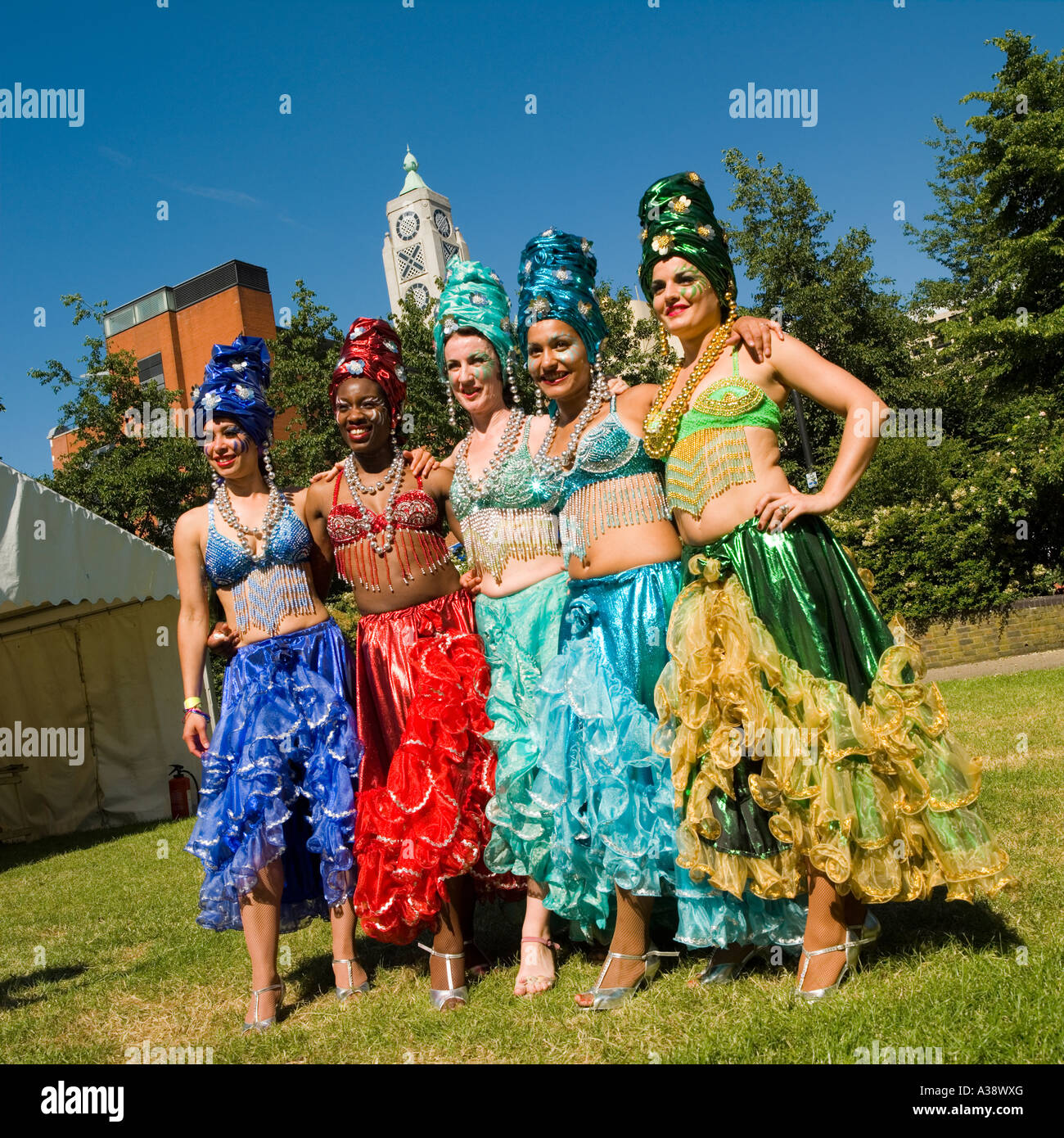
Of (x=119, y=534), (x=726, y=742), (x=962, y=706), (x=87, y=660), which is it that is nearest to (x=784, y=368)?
(x=726, y=742)

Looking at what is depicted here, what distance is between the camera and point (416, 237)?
182 ft

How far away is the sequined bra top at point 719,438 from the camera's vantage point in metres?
3.04

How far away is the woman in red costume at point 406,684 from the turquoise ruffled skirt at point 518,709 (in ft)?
0.32

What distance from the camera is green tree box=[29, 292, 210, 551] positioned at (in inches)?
775

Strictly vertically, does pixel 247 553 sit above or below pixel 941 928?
above

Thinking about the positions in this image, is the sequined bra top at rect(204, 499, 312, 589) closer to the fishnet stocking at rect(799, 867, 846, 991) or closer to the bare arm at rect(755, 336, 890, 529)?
the bare arm at rect(755, 336, 890, 529)

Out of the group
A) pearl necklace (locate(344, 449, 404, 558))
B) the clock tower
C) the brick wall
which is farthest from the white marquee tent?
the clock tower

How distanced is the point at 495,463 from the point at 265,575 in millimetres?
1048

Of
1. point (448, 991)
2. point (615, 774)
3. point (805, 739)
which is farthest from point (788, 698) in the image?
point (448, 991)

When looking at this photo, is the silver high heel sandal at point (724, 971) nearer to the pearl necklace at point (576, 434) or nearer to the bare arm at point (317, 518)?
the pearl necklace at point (576, 434)

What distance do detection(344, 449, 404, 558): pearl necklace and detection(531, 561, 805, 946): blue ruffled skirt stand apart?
0.85 metres

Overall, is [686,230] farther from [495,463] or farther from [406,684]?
[406,684]

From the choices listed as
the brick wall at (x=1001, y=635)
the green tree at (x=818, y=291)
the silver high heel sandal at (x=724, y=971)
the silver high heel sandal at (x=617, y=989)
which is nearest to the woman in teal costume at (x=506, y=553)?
the silver high heel sandal at (x=617, y=989)
